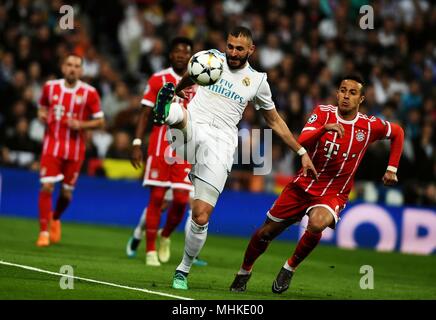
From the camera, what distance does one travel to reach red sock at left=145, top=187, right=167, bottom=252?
12.3m

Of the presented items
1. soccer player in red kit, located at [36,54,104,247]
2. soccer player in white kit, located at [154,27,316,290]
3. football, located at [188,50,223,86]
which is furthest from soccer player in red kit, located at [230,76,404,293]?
soccer player in red kit, located at [36,54,104,247]

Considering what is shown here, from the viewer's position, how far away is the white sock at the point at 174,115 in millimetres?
8945

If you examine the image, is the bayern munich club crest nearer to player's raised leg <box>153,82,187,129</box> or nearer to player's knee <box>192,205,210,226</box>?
player's knee <box>192,205,210,226</box>

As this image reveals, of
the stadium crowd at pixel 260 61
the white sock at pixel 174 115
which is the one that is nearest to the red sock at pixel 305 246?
the white sock at pixel 174 115

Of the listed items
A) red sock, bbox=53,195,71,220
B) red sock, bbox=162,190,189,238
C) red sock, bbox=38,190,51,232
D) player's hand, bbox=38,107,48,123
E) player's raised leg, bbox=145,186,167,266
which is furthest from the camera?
red sock, bbox=53,195,71,220

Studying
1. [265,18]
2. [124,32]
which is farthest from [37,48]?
[265,18]

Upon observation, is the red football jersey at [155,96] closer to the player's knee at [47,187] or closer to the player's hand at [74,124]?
the player's hand at [74,124]

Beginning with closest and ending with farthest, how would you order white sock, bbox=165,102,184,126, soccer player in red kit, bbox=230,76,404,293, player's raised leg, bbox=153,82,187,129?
player's raised leg, bbox=153,82,187,129 → white sock, bbox=165,102,184,126 → soccer player in red kit, bbox=230,76,404,293

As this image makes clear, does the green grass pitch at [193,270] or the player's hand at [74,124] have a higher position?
the player's hand at [74,124]

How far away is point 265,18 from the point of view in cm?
2369

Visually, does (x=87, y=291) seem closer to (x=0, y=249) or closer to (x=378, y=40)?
(x=0, y=249)

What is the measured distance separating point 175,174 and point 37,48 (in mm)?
8771

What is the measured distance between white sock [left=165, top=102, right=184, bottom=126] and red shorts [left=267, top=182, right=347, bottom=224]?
1.64 meters

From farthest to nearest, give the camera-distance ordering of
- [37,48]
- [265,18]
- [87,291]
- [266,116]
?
[265,18]
[37,48]
[266,116]
[87,291]
